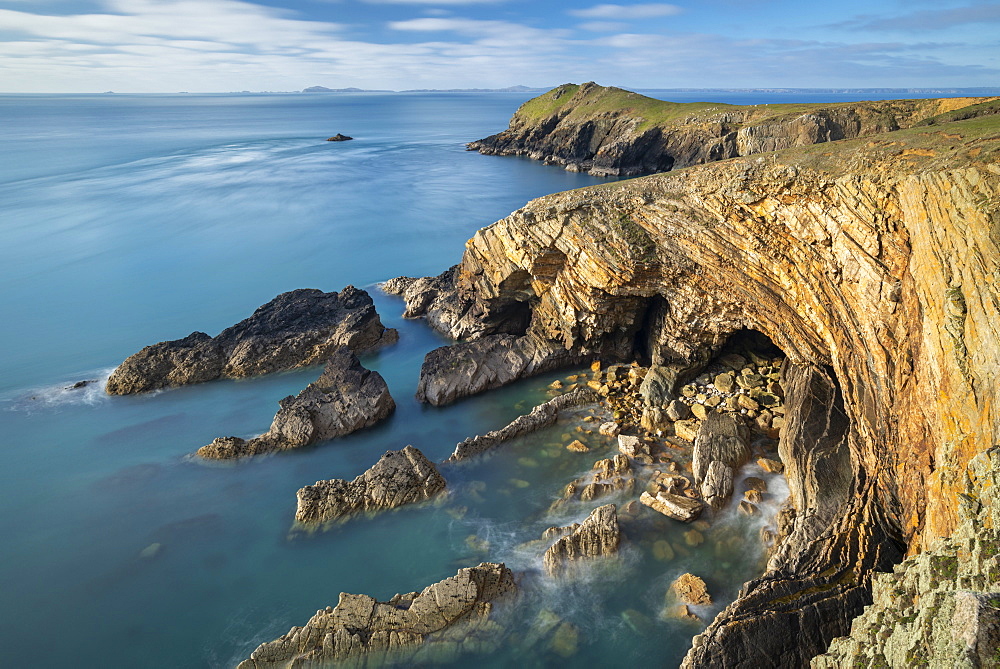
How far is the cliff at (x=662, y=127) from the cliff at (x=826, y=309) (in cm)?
918

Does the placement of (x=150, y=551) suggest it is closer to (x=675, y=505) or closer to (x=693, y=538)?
(x=675, y=505)

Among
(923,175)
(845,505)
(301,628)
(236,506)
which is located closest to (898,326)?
(923,175)

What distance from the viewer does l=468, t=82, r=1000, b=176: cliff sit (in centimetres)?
4009

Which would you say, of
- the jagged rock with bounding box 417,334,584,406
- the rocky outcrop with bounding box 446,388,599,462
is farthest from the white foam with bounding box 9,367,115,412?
the rocky outcrop with bounding box 446,388,599,462

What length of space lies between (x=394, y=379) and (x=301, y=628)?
13.8m

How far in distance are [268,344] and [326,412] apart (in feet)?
24.2

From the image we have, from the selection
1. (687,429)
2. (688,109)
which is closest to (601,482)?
(687,429)

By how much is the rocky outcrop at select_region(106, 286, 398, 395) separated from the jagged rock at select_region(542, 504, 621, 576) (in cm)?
1599

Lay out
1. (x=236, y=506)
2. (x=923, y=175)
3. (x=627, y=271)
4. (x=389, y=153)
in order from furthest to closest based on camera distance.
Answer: (x=389, y=153), (x=627, y=271), (x=236, y=506), (x=923, y=175)

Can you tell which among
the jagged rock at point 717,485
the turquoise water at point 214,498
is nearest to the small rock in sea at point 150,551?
the turquoise water at point 214,498

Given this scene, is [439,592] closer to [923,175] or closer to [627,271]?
[627,271]

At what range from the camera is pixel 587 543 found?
1462 cm

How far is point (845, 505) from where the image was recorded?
13.9 m

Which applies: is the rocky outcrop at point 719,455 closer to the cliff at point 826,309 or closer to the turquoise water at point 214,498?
the turquoise water at point 214,498
